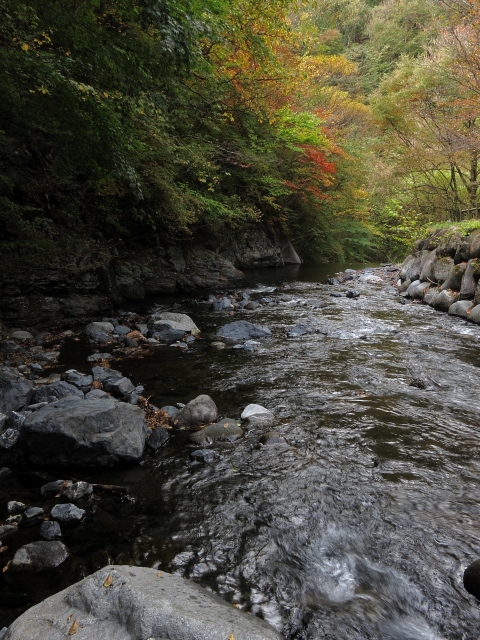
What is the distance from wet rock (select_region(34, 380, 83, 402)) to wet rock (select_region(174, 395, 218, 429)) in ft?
4.40

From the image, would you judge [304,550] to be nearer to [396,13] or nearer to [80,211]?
[80,211]

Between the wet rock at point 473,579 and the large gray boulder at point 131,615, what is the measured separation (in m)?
1.34

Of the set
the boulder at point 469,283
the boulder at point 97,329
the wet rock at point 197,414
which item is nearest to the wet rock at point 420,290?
the boulder at point 469,283

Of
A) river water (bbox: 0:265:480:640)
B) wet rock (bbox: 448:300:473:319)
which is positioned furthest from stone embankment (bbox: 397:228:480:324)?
river water (bbox: 0:265:480:640)

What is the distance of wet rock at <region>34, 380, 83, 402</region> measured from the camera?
473 cm

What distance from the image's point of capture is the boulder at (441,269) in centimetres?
1090

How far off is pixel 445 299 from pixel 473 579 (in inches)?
345

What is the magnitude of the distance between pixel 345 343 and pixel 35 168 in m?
Result: 7.60

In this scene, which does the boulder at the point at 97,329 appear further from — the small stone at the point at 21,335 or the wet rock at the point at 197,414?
the wet rock at the point at 197,414

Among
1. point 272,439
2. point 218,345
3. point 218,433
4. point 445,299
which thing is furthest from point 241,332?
point 445,299

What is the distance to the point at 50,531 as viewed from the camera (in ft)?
9.22

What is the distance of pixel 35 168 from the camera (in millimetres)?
8406

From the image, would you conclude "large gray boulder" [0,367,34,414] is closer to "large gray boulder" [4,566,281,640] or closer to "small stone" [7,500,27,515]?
"small stone" [7,500,27,515]

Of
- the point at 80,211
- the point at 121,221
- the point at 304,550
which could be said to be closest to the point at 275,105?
the point at 121,221
